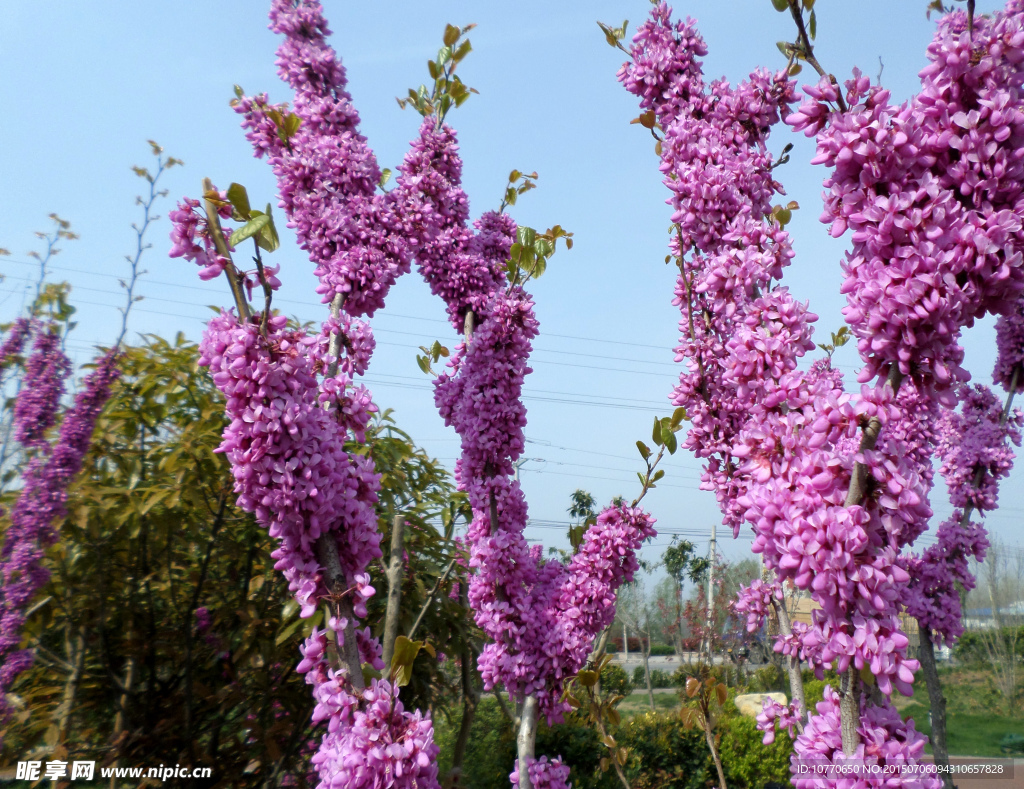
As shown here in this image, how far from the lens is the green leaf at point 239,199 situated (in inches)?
43.5

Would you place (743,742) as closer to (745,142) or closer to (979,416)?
(979,416)

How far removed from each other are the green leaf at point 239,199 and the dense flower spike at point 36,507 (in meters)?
1.80

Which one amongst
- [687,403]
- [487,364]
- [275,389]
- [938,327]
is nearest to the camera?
[938,327]

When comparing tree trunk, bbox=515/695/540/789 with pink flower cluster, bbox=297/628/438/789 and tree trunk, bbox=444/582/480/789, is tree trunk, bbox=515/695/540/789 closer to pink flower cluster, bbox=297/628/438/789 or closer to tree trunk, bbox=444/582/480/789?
tree trunk, bbox=444/582/480/789

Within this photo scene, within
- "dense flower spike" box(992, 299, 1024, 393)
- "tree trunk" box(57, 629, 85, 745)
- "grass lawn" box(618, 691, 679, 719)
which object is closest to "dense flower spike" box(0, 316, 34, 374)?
"tree trunk" box(57, 629, 85, 745)

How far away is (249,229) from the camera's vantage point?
1.09 m

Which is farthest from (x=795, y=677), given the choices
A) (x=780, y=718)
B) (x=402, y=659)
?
(x=402, y=659)

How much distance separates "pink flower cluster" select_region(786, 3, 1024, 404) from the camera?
0.94m

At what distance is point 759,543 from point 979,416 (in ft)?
14.7

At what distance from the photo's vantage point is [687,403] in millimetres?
2049

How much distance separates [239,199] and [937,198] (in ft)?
3.86

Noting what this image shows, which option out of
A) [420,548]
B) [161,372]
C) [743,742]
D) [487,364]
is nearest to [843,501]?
[487,364]

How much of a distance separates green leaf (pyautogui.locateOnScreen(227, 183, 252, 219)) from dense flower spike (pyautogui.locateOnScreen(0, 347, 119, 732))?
1.80 m

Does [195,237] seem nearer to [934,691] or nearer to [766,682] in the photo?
[934,691]
